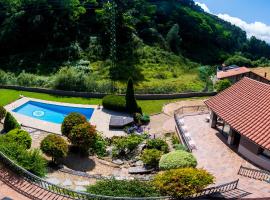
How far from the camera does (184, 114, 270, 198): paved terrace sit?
20.5m

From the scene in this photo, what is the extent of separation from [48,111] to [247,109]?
23096 millimetres

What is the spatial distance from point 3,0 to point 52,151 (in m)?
53.0

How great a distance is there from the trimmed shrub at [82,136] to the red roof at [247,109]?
1067 centimetres

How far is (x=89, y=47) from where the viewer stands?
206 ft

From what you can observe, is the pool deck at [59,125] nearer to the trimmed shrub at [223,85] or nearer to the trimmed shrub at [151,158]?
the trimmed shrub at [151,158]

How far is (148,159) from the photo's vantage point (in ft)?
85.6

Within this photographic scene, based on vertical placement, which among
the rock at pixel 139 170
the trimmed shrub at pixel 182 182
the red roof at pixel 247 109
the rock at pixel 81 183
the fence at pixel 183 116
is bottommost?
the rock at pixel 139 170

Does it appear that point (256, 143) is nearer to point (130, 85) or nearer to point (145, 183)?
point (145, 183)

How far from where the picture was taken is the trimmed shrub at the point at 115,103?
38.4 meters

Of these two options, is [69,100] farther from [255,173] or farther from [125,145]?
[255,173]

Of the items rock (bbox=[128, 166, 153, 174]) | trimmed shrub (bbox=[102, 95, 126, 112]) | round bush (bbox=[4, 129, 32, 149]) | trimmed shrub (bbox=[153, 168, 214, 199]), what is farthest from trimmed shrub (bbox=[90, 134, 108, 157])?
trimmed shrub (bbox=[153, 168, 214, 199])

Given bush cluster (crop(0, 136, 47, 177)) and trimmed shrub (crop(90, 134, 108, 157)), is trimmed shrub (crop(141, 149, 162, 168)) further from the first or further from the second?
bush cluster (crop(0, 136, 47, 177))

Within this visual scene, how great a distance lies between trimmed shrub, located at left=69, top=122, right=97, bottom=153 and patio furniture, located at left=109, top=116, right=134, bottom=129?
6958mm

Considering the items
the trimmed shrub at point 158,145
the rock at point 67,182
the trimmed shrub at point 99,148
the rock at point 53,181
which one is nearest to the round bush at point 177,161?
the trimmed shrub at point 158,145
